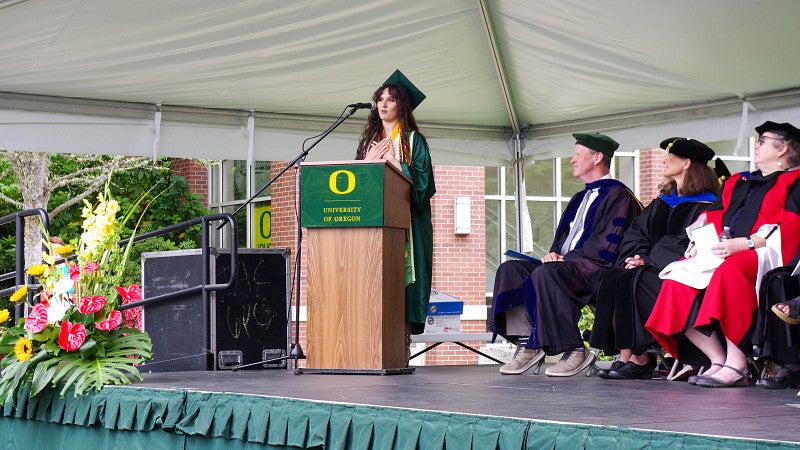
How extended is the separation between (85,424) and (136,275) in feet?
37.3

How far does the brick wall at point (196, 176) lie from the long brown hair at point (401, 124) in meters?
12.0

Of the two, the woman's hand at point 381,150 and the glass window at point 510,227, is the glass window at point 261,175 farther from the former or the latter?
the woman's hand at point 381,150

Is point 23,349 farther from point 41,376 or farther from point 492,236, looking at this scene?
point 492,236

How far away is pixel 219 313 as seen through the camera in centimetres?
705

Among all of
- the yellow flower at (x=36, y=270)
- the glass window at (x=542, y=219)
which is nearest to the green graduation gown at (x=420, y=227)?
the yellow flower at (x=36, y=270)

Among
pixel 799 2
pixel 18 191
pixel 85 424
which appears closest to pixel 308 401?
pixel 85 424

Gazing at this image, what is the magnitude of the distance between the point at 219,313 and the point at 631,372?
257 cm

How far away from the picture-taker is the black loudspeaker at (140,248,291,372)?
23.1 feet

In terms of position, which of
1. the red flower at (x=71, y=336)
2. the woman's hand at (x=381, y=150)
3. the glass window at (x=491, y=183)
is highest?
the glass window at (x=491, y=183)

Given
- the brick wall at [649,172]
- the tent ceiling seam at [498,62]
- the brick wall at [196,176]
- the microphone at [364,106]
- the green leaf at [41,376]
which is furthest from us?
the brick wall at [196,176]

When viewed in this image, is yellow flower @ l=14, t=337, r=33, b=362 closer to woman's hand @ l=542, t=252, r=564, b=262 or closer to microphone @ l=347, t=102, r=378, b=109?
microphone @ l=347, t=102, r=378, b=109

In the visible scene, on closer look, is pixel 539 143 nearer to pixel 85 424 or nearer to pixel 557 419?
pixel 85 424

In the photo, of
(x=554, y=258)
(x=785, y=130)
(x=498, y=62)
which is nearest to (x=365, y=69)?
(x=498, y=62)

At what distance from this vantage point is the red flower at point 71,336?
18.6 ft
